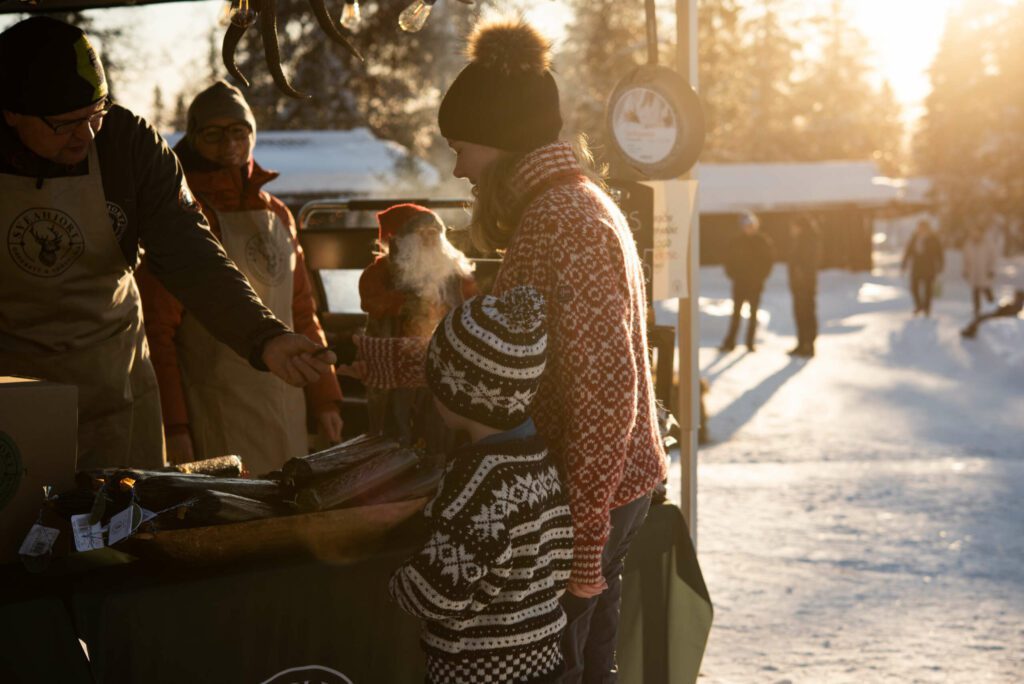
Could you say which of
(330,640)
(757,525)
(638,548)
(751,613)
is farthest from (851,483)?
(330,640)

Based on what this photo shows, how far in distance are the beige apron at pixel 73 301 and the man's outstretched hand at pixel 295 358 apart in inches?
24.4

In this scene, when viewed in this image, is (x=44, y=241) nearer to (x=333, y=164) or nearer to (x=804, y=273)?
(x=333, y=164)

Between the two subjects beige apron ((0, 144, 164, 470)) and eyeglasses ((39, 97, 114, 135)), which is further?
beige apron ((0, 144, 164, 470))

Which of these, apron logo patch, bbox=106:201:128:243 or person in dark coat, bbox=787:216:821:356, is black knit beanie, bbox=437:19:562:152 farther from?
person in dark coat, bbox=787:216:821:356

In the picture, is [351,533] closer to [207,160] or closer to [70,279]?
[70,279]

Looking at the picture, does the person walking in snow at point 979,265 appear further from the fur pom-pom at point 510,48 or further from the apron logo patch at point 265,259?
the fur pom-pom at point 510,48

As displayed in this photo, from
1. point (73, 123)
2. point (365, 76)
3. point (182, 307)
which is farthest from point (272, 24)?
point (365, 76)

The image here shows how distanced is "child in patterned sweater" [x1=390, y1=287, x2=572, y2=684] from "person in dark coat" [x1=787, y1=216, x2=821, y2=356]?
45.3 feet

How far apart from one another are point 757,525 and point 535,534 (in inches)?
204

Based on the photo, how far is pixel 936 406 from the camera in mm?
12047

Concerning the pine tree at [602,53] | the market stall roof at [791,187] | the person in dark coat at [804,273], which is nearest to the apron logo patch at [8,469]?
the person in dark coat at [804,273]

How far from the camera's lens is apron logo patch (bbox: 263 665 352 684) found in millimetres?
2590

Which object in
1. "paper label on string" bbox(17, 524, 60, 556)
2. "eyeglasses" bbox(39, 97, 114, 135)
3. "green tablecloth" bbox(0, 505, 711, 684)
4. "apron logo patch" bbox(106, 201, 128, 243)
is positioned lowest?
"green tablecloth" bbox(0, 505, 711, 684)

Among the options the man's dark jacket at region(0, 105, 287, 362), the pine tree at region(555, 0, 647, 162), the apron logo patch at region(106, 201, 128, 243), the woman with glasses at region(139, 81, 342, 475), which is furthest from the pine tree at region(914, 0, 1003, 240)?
the apron logo patch at region(106, 201, 128, 243)
